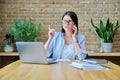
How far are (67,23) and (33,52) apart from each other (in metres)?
1.03

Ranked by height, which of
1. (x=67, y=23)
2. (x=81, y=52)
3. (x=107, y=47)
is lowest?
(x=107, y=47)

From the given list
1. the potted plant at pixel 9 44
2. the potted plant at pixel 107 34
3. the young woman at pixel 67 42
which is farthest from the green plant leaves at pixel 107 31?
the potted plant at pixel 9 44

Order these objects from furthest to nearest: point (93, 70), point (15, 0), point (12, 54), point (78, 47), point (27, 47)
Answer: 1. point (15, 0)
2. point (12, 54)
3. point (78, 47)
4. point (27, 47)
5. point (93, 70)

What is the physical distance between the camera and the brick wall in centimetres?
468

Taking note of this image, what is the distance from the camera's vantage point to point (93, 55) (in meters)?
4.29

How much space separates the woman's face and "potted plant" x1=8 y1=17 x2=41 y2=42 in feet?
4.45

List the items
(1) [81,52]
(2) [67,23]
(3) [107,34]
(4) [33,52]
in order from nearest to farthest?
(4) [33,52], (1) [81,52], (2) [67,23], (3) [107,34]

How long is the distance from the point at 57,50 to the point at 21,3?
205 cm

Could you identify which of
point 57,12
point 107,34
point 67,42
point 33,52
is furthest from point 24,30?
point 33,52

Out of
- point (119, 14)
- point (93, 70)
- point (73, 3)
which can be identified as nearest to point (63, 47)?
point (93, 70)

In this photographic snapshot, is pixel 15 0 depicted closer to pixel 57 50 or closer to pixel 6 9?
pixel 6 9

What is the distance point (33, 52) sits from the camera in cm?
224

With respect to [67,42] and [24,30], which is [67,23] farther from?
[24,30]

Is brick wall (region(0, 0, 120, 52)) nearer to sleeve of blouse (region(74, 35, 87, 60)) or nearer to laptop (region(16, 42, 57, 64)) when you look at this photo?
sleeve of blouse (region(74, 35, 87, 60))
